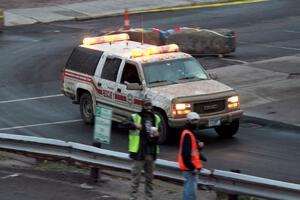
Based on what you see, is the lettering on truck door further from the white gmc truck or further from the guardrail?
the guardrail

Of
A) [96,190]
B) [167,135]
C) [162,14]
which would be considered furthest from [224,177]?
[162,14]

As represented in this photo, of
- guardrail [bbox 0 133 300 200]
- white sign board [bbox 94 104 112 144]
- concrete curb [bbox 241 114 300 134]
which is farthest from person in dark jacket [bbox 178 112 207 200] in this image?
concrete curb [bbox 241 114 300 134]

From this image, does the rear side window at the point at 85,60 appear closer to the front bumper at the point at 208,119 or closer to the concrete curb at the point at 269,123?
the front bumper at the point at 208,119

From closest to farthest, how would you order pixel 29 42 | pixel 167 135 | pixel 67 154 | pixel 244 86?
pixel 67 154, pixel 167 135, pixel 244 86, pixel 29 42

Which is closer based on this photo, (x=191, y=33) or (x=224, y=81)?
(x=224, y=81)

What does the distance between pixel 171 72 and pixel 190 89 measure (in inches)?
35.8

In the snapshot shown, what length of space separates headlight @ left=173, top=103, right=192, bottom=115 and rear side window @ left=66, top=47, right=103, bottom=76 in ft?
10.5

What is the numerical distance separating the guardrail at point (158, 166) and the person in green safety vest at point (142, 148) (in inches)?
25.1

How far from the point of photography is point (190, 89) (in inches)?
683

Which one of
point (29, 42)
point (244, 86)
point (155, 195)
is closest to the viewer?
point (155, 195)

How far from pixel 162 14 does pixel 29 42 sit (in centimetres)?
855

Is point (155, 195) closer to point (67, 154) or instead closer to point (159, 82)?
point (67, 154)

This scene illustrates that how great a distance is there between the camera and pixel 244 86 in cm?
2289

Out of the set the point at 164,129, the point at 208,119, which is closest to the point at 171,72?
the point at 164,129
